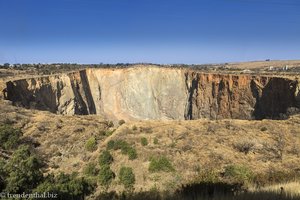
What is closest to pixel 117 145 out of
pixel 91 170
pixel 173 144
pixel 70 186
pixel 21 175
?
pixel 173 144

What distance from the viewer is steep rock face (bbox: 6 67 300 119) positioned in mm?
45344

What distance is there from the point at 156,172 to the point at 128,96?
189 feet

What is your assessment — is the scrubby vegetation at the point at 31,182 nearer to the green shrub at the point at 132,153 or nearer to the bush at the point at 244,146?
the green shrub at the point at 132,153

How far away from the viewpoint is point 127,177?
632 inches

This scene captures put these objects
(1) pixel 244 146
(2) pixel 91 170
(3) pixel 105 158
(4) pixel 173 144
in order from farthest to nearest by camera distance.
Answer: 1. (4) pixel 173 144
2. (1) pixel 244 146
3. (3) pixel 105 158
4. (2) pixel 91 170

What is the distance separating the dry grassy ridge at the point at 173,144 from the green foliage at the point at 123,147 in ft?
0.92

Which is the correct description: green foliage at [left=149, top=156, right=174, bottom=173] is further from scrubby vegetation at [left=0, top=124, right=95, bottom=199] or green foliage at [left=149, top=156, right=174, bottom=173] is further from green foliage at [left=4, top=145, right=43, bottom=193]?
green foliage at [left=4, top=145, right=43, bottom=193]

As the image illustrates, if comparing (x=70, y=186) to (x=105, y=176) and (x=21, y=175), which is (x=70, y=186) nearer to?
(x=21, y=175)

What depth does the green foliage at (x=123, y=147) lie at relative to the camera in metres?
19.4

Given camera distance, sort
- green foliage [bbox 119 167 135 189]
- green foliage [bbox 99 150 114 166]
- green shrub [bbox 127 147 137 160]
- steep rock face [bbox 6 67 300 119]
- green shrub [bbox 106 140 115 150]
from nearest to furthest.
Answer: green foliage [bbox 119 167 135 189]
green foliage [bbox 99 150 114 166]
green shrub [bbox 127 147 137 160]
green shrub [bbox 106 140 115 150]
steep rock face [bbox 6 67 300 119]

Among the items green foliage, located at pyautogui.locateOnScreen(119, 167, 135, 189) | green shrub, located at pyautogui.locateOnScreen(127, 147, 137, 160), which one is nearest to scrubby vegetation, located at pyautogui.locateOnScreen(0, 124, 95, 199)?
green foliage, located at pyautogui.locateOnScreen(119, 167, 135, 189)

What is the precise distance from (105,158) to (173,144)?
4.22 m

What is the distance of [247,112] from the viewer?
5062 centimetres

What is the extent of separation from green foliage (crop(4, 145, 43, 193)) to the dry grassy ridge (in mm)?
3551
